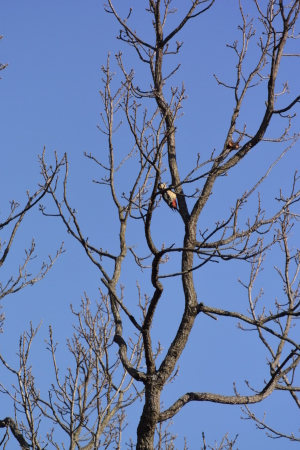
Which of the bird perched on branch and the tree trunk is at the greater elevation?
the bird perched on branch

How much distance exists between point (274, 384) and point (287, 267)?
1478 millimetres

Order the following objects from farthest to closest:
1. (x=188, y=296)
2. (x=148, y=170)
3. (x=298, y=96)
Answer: (x=148, y=170) → (x=298, y=96) → (x=188, y=296)

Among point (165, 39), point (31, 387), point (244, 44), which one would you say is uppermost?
point (244, 44)

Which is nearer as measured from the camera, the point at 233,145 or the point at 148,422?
the point at 148,422

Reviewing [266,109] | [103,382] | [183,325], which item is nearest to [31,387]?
[103,382]

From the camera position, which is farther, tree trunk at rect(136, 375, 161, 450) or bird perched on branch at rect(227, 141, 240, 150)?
bird perched on branch at rect(227, 141, 240, 150)

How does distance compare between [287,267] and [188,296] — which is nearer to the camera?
[188,296]

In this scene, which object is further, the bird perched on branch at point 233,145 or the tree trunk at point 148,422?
the bird perched on branch at point 233,145

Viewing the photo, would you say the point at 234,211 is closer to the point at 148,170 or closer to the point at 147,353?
the point at 147,353

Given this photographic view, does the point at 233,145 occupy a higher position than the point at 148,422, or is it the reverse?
the point at 233,145

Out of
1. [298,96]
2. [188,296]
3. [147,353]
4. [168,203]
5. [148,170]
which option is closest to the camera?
[147,353]

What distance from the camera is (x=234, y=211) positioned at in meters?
3.46

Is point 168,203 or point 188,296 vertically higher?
point 168,203

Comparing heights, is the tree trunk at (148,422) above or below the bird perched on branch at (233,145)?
below
